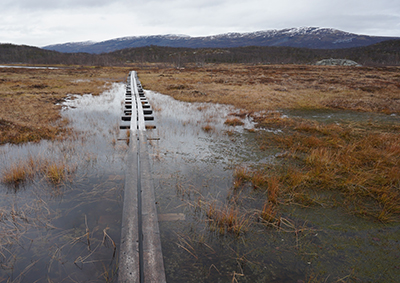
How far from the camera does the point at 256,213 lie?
370cm

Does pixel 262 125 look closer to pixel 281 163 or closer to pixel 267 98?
pixel 281 163

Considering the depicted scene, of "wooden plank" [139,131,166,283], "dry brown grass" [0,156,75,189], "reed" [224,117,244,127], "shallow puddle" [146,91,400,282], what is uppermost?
"reed" [224,117,244,127]

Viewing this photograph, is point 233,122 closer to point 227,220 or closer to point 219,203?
point 219,203

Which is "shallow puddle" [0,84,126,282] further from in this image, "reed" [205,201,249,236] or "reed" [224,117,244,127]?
"reed" [224,117,244,127]

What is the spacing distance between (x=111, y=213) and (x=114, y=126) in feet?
19.5

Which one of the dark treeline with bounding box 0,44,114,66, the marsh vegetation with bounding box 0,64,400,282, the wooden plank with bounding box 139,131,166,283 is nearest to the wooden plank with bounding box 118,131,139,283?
the wooden plank with bounding box 139,131,166,283

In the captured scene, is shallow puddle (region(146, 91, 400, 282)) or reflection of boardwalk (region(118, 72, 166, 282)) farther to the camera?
shallow puddle (region(146, 91, 400, 282))

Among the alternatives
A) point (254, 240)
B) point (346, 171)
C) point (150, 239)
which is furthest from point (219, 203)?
point (346, 171)

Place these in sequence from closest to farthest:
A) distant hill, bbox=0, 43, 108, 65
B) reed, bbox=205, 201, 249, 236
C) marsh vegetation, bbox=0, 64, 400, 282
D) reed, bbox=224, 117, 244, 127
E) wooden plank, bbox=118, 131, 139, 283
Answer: wooden plank, bbox=118, 131, 139, 283 → marsh vegetation, bbox=0, 64, 400, 282 → reed, bbox=205, 201, 249, 236 → reed, bbox=224, 117, 244, 127 → distant hill, bbox=0, 43, 108, 65

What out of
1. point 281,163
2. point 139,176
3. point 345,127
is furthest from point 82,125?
point 345,127

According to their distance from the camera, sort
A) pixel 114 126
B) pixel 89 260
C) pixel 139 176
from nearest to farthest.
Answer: pixel 89 260 → pixel 139 176 → pixel 114 126

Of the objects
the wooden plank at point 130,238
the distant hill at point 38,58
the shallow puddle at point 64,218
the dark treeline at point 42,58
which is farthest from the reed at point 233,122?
the distant hill at point 38,58

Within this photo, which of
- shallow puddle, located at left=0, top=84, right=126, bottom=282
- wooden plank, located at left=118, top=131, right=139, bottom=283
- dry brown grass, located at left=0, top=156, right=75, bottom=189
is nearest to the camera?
wooden plank, located at left=118, top=131, right=139, bottom=283

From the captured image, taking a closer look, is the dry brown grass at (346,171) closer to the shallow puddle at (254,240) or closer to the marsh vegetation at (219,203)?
the marsh vegetation at (219,203)
